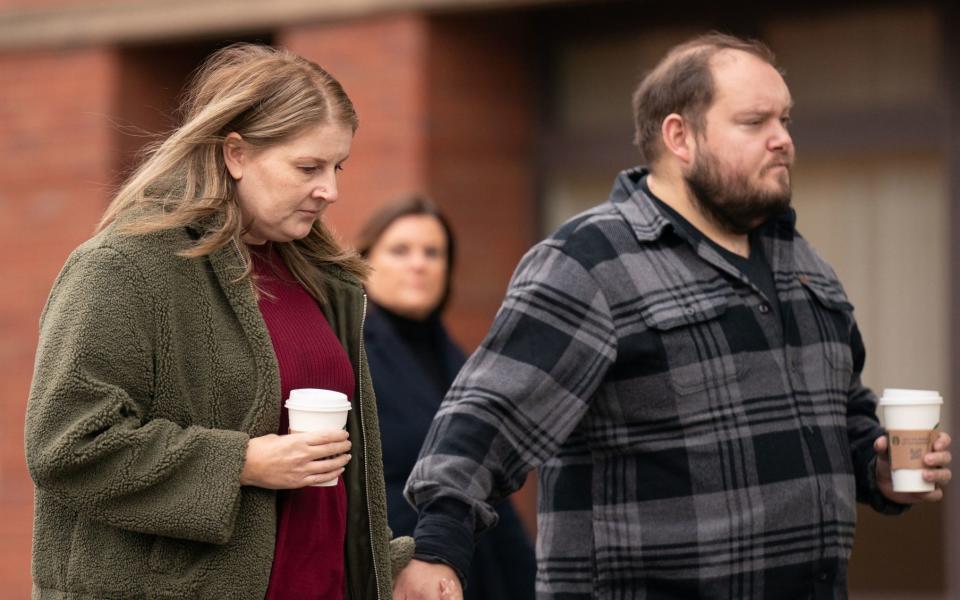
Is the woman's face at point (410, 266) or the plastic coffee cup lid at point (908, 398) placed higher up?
the woman's face at point (410, 266)

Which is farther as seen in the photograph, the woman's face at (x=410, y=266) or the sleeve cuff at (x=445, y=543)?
the woman's face at (x=410, y=266)

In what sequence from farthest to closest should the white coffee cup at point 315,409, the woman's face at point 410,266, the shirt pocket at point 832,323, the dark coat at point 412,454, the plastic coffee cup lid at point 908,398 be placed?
the woman's face at point 410,266, the dark coat at point 412,454, the shirt pocket at point 832,323, the plastic coffee cup lid at point 908,398, the white coffee cup at point 315,409

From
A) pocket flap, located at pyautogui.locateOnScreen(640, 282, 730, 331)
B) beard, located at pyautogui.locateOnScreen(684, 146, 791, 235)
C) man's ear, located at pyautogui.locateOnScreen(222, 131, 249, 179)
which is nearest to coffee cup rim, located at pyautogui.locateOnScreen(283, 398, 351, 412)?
man's ear, located at pyautogui.locateOnScreen(222, 131, 249, 179)

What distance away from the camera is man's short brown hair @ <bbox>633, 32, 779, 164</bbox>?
12.5ft

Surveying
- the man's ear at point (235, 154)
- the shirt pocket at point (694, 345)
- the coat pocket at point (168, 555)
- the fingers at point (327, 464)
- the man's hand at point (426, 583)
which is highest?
the man's ear at point (235, 154)

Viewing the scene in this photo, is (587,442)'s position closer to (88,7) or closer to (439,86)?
(439,86)

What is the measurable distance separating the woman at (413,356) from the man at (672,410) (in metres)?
1.27

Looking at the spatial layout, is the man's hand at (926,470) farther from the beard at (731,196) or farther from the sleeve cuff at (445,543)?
the sleeve cuff at (445,543)

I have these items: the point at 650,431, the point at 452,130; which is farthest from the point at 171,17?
the point at 650,431

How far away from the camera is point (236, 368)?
2873mm

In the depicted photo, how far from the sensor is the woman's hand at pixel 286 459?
2.82m

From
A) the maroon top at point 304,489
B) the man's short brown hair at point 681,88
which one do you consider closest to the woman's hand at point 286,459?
the maroon top at point 304,489

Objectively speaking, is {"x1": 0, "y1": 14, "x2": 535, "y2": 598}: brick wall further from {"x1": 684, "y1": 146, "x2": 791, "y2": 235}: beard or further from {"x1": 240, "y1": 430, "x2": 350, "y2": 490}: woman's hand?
{"x1": 240, "y1": 430, "x2": 350, "y2": 490}: woman's hand

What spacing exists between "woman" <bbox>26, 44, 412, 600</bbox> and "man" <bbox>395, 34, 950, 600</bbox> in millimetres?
413
